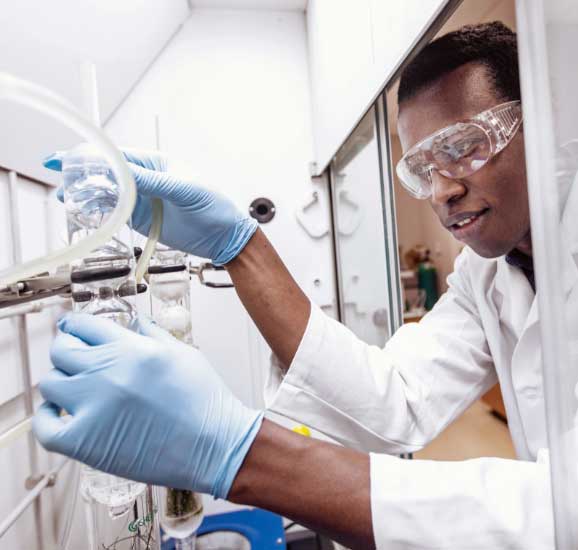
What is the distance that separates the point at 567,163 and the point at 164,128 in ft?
5.12

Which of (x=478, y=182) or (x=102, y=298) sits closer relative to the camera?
(x=102, y=298)

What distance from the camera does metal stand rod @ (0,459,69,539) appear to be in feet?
2.71

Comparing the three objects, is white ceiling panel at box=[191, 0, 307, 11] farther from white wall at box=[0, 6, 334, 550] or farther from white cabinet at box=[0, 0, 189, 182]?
white cabinet at box=[0, 0, 189, 182]

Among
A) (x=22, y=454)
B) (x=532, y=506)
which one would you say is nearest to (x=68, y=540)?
(x=22, y=454)

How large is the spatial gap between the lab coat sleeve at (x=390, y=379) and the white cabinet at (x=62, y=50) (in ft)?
3.10

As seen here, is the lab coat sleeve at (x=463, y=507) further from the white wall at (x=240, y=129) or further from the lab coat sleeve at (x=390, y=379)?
the white wall at (x=240, y=129)

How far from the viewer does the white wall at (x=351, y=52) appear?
2.29 feet

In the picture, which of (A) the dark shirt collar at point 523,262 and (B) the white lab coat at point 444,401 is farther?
(A) the dark shirt collar at point 523,262

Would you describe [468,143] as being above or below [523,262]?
above

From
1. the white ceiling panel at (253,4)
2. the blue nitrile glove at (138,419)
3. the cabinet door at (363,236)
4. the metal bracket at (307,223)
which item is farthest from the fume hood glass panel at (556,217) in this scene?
the white ceiling panel at (253,4)

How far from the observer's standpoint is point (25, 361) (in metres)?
1.03

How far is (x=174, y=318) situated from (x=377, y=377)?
0.49 m

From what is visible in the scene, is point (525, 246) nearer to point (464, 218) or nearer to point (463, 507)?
point (464, 218)

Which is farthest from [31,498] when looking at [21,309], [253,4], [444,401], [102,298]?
[253,4]
